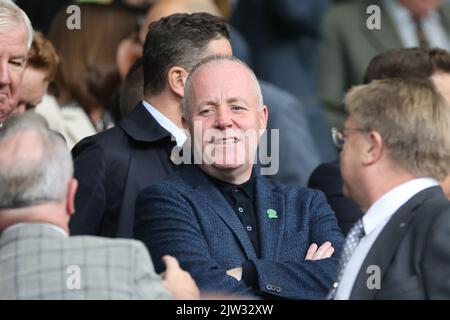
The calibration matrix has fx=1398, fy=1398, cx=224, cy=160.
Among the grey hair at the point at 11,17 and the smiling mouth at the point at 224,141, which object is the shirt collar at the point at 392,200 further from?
the grey hair at the point at 11,17

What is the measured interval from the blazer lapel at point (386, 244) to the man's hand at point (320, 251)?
721mm

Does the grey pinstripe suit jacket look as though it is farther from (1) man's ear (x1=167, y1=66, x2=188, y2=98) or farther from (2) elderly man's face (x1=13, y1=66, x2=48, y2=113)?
(2) elderly man's face (x1=13, y1=66, x2=48, y2=113)

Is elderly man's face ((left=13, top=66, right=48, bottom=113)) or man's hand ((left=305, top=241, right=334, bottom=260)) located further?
elderly man's face ((left=13, top=66, right=48, bottom=113))

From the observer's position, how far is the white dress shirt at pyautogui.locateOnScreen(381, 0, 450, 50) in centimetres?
939

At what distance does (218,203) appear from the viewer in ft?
19.5

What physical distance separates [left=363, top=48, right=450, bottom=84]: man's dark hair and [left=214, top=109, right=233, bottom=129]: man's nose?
4.43ft

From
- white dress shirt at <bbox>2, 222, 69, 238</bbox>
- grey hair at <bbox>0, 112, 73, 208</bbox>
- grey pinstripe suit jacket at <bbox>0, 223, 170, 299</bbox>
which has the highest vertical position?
grey hair at <bbox>0, 112, 73, 208</bbox>

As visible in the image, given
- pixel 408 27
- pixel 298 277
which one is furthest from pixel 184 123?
pixel 408 27

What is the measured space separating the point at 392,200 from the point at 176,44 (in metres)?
1.89

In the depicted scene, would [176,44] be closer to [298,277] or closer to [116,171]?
[116,171]

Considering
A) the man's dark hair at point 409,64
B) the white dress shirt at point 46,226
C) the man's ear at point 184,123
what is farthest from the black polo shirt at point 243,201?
the man's dark hair at point 409,64

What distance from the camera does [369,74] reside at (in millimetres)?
7188

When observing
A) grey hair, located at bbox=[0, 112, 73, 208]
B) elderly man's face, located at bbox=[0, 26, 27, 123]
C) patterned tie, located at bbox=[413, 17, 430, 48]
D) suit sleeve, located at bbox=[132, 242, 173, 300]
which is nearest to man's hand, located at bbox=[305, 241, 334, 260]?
suit sleeve, located at bbox=[132, 242, 173, 300]
